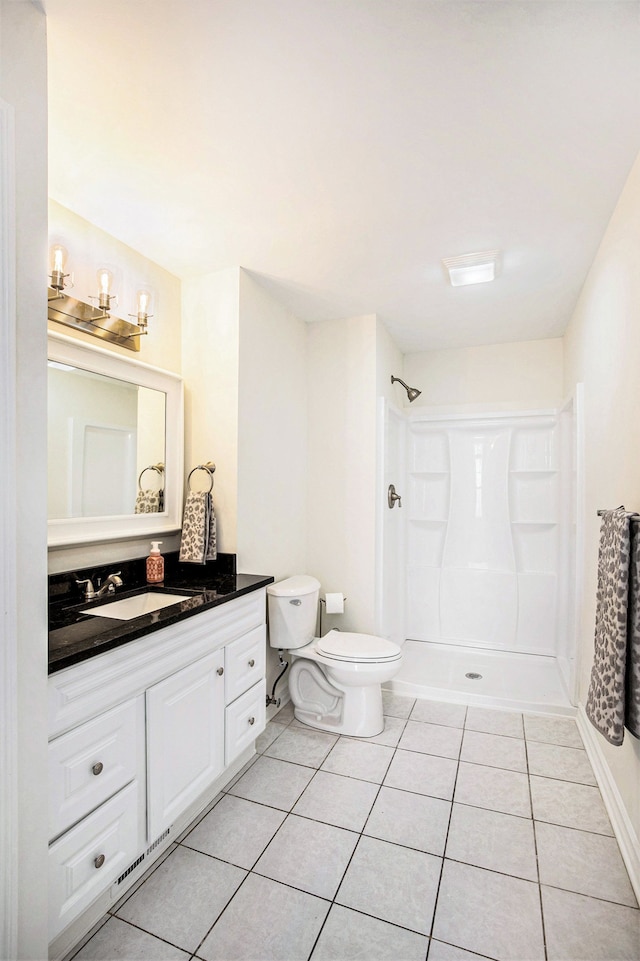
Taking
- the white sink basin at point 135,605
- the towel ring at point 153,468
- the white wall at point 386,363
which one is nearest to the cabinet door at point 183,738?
the white sink basin at point 135,605

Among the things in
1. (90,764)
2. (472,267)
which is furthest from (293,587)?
(472,267)

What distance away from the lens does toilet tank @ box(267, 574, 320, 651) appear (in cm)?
262

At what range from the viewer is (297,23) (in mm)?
1237

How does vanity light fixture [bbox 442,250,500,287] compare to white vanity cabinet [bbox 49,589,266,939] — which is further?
vanity light fixture [bbox 442,250,500,287]

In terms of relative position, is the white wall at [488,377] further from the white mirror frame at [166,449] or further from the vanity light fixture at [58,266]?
the vanity light fixture at [58,266]

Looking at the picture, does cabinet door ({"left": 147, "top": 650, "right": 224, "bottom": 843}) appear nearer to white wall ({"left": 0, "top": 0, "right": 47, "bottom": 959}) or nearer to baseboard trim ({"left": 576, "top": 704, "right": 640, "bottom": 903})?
white wall ({"left": 0, "top": 0, "right": 47, "bottom": 959})

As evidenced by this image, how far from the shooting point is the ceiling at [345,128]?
1245mm

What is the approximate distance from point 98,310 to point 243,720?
74.7 inches

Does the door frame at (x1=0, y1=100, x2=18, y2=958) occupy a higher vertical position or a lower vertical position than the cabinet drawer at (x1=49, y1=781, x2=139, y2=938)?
higher

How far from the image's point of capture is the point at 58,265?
6.19ft

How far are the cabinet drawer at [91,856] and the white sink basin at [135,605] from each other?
61 centimetres

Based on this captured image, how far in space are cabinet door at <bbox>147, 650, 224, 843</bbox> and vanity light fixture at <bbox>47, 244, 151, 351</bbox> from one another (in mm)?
1455

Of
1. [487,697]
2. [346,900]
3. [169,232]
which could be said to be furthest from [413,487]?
[346,900]

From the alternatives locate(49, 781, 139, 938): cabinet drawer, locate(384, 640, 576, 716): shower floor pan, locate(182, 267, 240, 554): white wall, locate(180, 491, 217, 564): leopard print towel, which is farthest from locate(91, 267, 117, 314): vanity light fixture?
locate(384, 640, 576, 716): shower floor pan
